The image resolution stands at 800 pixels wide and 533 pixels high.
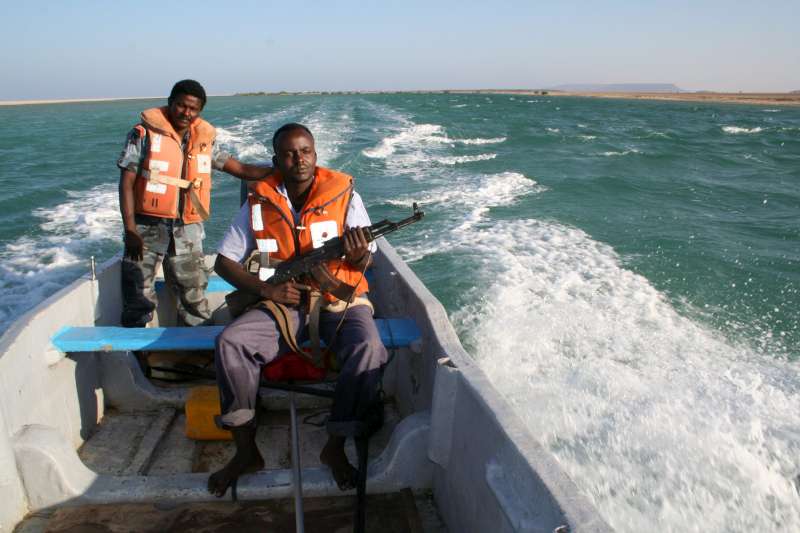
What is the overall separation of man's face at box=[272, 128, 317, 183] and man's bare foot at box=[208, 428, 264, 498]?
1.22m

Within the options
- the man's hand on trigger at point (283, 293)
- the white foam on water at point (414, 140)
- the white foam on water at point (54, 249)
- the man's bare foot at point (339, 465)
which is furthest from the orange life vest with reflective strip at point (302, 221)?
the white foam on water at point (414, 140)

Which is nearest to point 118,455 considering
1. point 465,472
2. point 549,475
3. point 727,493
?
point 465,472

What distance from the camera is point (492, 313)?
6160mm

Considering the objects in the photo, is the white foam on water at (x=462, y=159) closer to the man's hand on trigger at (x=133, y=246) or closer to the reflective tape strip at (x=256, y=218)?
the man's hand on trigger at (x=133, y=246)

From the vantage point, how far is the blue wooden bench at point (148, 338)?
104 inches

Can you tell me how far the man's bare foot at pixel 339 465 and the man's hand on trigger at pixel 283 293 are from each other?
66 cm

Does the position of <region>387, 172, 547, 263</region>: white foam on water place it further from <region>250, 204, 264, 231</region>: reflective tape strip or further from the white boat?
<region>250, 204, 264, 231</region>: reflective tape strip

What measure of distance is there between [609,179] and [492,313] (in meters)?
10.0

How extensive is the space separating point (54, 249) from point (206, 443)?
7279 millimetres

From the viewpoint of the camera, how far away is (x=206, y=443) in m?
2.85

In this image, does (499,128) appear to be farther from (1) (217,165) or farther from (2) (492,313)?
(1) (217,165)

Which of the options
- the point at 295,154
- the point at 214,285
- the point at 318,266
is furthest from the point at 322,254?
the point at 214,285

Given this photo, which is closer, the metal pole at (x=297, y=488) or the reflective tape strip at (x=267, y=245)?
the metal pole at (x=297, y=488)

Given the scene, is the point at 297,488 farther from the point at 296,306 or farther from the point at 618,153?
the point at 618,153
